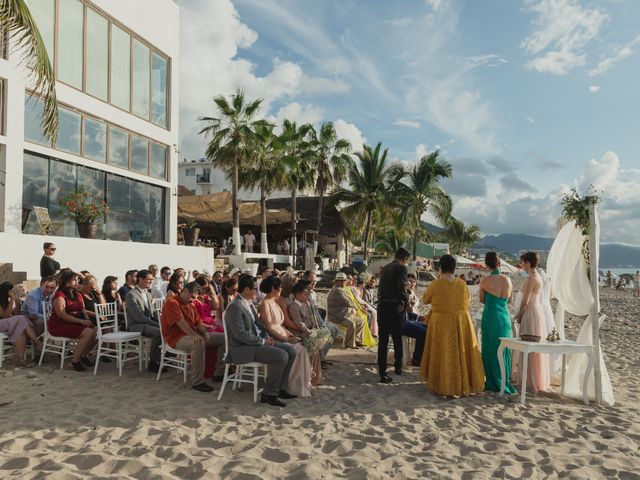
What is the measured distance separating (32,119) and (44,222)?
8.45ft

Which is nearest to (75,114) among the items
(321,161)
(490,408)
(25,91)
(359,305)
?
(25,91)

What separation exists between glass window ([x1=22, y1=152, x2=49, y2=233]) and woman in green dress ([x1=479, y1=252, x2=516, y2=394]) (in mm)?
11069

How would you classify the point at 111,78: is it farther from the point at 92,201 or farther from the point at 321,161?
the point at 321,161

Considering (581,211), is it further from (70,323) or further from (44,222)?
(44,222)

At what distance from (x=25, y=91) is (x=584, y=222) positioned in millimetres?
12250

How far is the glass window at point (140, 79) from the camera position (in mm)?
15625

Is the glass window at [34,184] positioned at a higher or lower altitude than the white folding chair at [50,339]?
higher

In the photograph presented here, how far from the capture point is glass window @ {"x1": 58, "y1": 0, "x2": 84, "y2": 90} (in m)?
12.9

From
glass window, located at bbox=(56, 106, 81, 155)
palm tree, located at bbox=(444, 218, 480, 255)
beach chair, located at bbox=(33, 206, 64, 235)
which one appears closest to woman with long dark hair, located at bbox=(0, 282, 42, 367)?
beach chair, located at bbox=(33, 206, 64, 235)

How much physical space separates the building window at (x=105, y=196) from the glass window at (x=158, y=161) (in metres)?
0.49

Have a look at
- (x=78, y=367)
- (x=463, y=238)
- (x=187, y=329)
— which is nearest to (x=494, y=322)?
(x=187, y=329)

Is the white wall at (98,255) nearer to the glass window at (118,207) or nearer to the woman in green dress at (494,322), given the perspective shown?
the glass window at (118,207)

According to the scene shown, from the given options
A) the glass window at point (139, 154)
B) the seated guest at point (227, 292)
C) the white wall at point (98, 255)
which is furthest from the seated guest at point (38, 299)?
the glass window at point (139, 154)

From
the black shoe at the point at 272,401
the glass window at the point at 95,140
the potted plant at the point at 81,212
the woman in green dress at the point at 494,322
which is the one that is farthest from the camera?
the glass window at the point at 95,140
